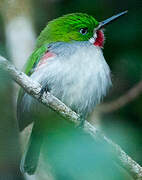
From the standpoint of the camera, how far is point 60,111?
2195mm

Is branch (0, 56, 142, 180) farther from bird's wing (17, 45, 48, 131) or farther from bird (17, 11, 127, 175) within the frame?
bird's wing (17, 45, 48, 131)

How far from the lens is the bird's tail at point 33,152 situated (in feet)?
9.42

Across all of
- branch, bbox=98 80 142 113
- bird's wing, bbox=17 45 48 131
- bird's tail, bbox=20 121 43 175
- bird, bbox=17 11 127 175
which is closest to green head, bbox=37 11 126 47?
bird, bbox=17 11 127 175

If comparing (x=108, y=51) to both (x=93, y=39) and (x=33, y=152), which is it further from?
(x=33, y=152)

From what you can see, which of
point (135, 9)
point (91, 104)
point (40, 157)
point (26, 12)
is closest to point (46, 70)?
point (91, 104)

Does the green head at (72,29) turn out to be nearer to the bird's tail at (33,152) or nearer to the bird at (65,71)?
the bird at (65,71)

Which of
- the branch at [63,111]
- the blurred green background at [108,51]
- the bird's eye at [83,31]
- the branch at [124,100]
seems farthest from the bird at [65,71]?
the branch at [124,100]

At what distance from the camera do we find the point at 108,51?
3.65 meters

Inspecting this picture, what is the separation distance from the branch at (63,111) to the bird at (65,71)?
1.07 ft

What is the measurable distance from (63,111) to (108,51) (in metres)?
1.56

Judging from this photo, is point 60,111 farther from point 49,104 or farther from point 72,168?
point 72,168

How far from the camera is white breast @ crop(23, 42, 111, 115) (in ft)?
8.66

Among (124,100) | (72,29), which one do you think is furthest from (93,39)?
(124,100)

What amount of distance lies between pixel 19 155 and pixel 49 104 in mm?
1047
